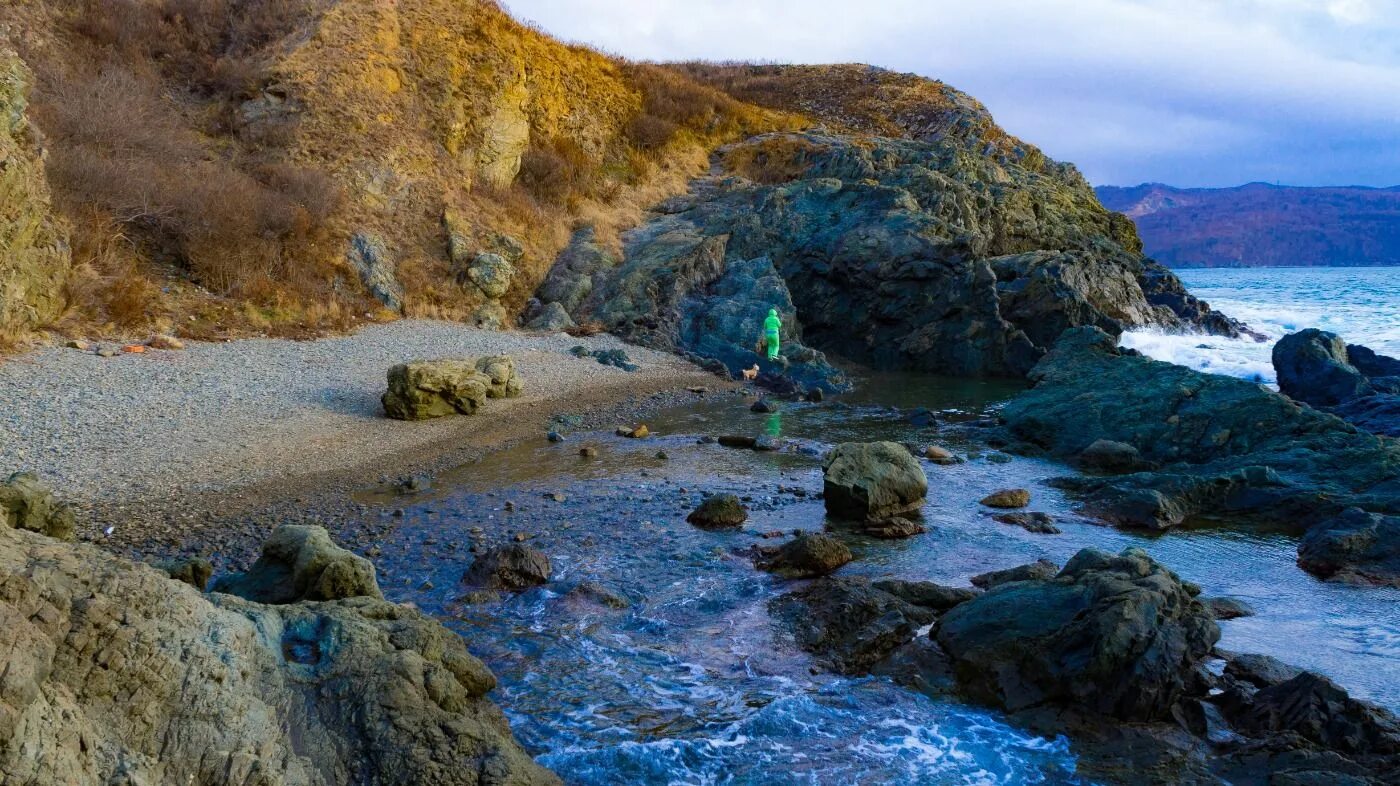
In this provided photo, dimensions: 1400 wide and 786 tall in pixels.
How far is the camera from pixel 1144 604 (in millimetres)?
7375

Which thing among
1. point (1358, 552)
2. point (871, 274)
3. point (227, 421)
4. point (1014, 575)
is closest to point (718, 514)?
point (1014, 575)

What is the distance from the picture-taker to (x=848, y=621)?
890cm

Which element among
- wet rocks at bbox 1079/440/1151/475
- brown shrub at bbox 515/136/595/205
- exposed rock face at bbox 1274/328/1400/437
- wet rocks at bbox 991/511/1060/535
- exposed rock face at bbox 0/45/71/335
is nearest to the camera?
wet rocks at bbox 991/511/1060/535

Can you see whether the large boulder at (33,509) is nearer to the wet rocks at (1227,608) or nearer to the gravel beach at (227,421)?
the gravel beach at (227,421)

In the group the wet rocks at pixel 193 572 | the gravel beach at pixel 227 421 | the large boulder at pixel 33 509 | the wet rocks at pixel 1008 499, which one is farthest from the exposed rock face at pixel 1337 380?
the large boulder at pixel 33 509

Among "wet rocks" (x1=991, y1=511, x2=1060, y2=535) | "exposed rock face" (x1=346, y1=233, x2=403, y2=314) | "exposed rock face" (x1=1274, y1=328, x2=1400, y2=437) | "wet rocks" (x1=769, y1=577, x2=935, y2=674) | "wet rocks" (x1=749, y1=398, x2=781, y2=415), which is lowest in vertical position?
"wet rocks" (x1=769, y1=577, x2=935, y2=674)

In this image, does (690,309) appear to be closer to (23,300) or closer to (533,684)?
(23,300)

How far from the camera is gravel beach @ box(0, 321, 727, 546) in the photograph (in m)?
11.9

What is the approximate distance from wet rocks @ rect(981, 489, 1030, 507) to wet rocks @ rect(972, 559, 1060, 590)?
3.05 metres

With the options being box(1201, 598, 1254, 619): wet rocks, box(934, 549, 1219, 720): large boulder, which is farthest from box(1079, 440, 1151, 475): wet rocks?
box(934, 549, 1219, 720): large boulder

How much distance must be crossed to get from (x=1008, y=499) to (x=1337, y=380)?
12185 millimetres

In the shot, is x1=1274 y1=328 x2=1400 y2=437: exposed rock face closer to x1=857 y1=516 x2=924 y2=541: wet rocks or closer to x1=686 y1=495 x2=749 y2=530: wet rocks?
x1=857 y1=516 x2=924 y2=541: wet rocks

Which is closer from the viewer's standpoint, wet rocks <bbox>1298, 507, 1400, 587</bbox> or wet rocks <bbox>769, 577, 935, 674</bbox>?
wet rocks <bbox>769, 577, 935, 674</bbox>

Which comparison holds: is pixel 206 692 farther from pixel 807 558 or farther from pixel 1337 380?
pixel 1337 380
